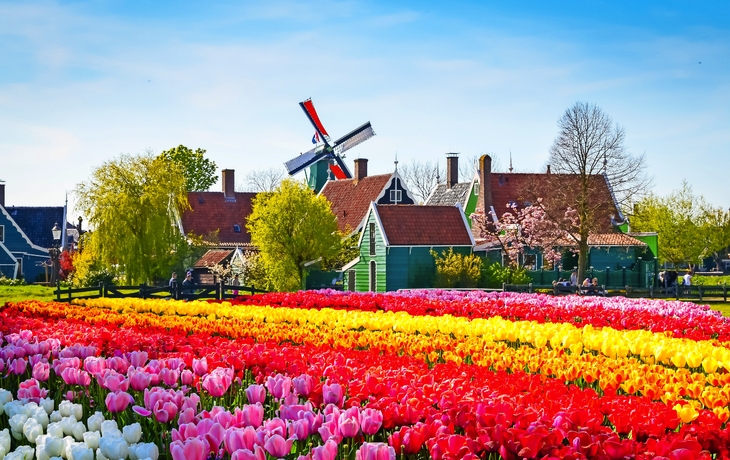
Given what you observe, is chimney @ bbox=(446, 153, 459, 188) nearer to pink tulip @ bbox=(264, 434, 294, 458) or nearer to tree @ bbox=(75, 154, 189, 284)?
tree @ bbox=(75, 154, 189, 284)

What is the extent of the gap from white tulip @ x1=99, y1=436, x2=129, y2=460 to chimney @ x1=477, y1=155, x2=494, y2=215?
50434 millimetres

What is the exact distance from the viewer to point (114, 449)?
516 centimetres

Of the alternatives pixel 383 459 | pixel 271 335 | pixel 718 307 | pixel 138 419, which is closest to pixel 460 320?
pixel 271 335

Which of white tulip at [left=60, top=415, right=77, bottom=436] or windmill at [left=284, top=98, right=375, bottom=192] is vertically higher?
windmill at [left=284, top=98, right=375, bottom=192]

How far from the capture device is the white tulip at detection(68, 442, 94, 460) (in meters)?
5.09

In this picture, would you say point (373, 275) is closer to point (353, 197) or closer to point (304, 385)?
point (353, 197)

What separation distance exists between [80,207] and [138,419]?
35.0m

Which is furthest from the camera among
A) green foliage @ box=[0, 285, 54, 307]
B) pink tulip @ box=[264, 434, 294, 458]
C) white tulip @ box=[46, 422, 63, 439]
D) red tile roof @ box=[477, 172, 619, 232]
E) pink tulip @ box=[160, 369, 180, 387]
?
red tile roof @ box=[477, 172, 619, 232]

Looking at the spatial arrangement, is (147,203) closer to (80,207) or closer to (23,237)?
(80,207)

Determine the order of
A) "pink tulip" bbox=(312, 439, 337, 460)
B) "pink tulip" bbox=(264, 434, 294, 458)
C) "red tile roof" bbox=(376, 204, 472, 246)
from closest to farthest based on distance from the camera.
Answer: "pink tulip" bbox=(312, 439, 337, 460) < "pink tulip" bbox=(264, 434, 294, 458) < "red tile roof" bbox=(376, 204, 472, 246)

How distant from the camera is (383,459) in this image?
15.4 ft

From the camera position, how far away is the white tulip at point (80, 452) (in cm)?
509

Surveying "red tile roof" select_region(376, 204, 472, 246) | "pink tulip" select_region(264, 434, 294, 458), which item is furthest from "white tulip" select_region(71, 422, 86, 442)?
"red tile roof" select_region(376, 204, 472, 246)

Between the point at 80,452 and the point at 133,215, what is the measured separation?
36136mm
